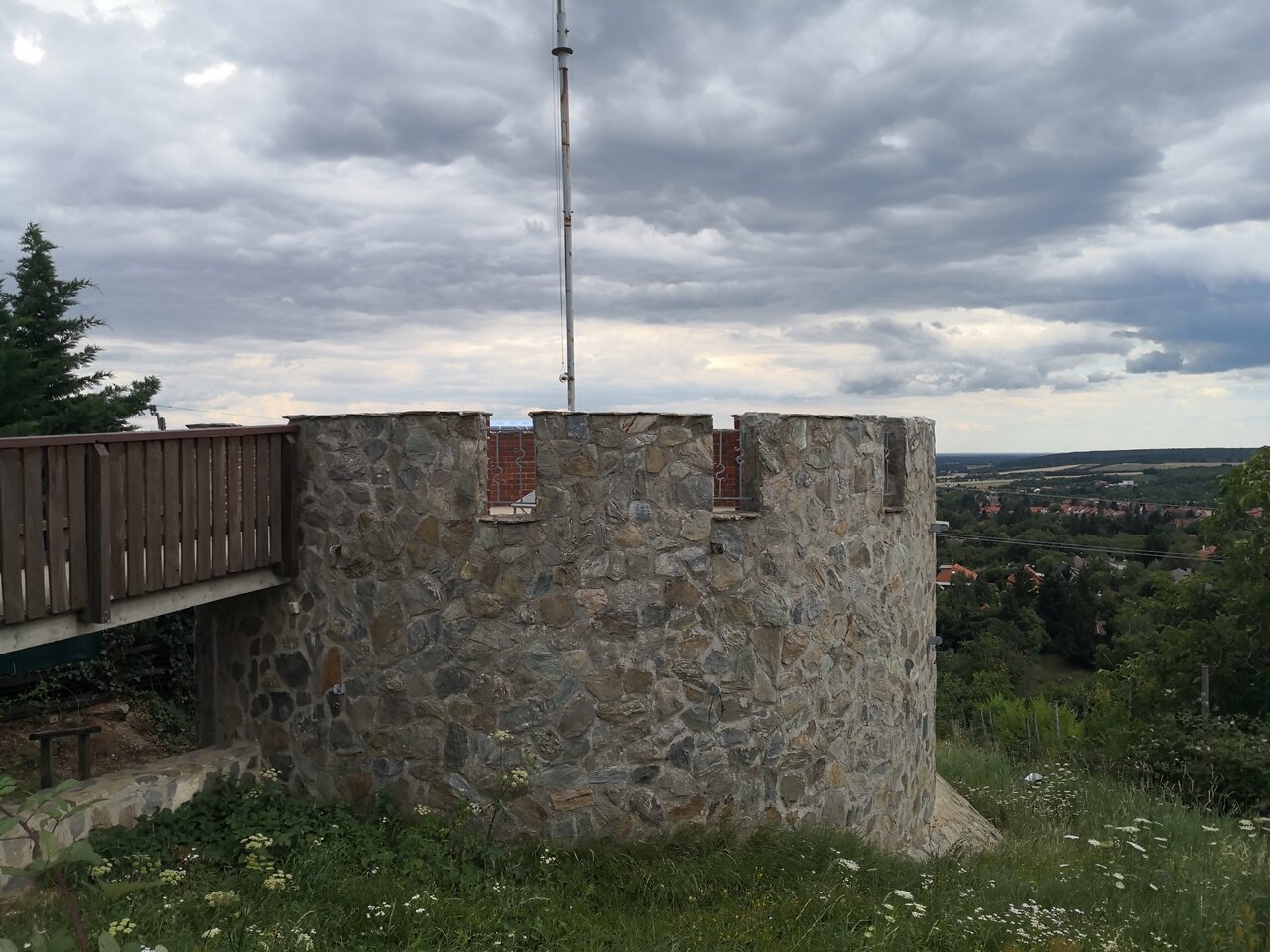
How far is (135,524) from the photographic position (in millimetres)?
5824

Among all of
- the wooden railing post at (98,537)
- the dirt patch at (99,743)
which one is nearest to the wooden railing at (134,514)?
the wooden railing post at (98,537)

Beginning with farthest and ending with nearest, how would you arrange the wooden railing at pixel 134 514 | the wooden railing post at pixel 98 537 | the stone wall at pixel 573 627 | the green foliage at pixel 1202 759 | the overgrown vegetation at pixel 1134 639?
the overgrown vegetation at pixel 1134 639
the green foliage at pixel 1202 759
the stone wall at pixel 573 627
the wooden railing post at pixel 98 537
the wooden railing at pixel 134 514

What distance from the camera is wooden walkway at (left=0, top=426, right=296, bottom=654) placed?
5211 millimetres

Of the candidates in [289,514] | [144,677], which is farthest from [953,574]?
[289,514]

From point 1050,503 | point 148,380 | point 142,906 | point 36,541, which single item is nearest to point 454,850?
point 142,906

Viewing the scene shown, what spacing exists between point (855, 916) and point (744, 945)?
0.82 m

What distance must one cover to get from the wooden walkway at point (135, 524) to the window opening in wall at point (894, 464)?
15.6ft

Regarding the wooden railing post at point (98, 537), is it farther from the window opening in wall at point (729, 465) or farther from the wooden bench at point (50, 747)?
the window opening in wall at point (729, 465)

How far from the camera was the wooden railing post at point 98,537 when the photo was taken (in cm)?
553

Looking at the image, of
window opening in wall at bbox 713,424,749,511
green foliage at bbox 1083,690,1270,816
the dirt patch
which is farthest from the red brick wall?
green foliage at bbox 1083,690,1270,816

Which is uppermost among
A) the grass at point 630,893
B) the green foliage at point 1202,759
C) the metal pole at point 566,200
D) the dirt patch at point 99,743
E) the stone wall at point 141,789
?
the metal pole at point 566,200

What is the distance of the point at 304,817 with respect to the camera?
249 inches

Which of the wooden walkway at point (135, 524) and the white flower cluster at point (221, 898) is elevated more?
the wooden walkway at point (135, 524)

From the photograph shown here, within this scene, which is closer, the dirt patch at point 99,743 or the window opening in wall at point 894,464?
the window opening in wall at point 894,464
